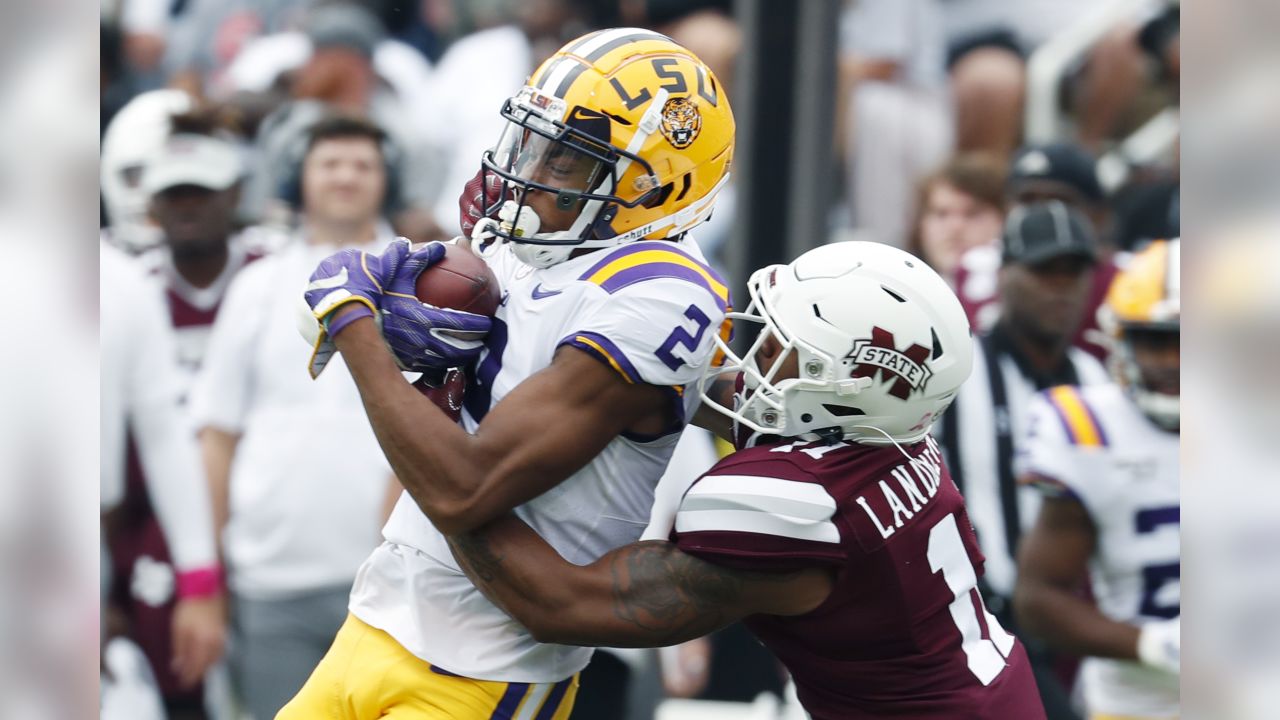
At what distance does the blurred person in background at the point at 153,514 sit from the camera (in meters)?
4.96

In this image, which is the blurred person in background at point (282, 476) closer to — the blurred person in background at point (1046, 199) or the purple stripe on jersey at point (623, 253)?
the blurred person in background at point (1046, 199)

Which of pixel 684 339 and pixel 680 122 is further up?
pixel 680 122

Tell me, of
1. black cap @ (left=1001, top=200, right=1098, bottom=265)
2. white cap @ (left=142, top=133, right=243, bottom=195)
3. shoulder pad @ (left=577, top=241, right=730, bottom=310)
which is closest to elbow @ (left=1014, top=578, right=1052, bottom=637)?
black cap @ (left=1001, top=200, right=1098, bottom=265)

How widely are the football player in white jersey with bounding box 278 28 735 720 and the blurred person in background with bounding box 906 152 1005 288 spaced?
345 cm

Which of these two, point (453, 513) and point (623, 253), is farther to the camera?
point (623, 253)

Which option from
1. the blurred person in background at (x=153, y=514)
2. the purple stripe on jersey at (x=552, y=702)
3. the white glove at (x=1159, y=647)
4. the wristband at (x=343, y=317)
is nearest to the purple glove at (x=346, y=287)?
the wristband at (x=343, y=317)

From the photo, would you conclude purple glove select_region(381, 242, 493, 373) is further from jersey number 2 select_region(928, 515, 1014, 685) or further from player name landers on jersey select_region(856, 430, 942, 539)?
jersey number 2 select_region(928, 515, 1014, 685)

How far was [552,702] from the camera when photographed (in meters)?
2.74

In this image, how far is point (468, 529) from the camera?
2.52 m

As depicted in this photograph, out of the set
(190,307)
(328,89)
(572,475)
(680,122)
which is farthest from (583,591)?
(328,89)

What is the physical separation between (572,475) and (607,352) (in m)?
0.22

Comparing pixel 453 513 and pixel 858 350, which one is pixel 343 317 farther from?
pixel 858 350

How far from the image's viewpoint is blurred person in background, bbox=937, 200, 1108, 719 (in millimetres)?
4859

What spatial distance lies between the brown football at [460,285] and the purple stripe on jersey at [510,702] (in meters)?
0.61
